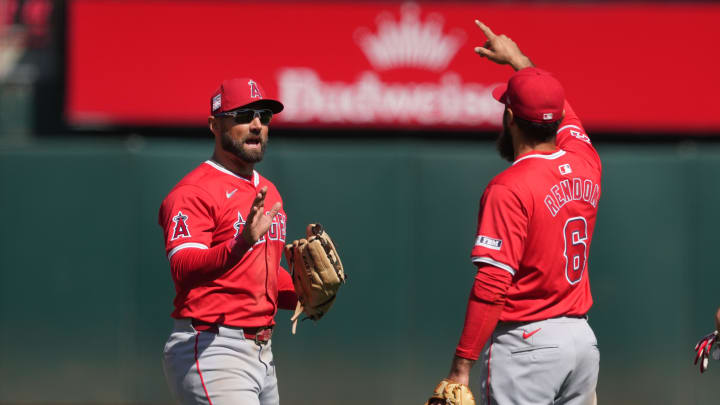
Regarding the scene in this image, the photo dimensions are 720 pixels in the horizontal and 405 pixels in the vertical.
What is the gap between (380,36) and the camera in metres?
8.49

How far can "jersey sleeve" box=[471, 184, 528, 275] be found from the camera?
10.6 ft

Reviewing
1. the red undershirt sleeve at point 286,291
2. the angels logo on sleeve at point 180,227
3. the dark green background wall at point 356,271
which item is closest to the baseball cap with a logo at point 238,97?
the angels logo on sleeve at point 180,227

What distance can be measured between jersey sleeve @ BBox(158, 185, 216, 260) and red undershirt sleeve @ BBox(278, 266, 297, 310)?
545 mm

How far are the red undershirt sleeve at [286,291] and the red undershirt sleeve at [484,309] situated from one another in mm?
929

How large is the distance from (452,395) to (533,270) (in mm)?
553

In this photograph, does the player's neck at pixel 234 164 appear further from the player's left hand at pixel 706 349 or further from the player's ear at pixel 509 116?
the player's left hand at pixel 706 349

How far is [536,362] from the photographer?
3.34m

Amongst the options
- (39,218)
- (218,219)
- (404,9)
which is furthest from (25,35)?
(218,219)

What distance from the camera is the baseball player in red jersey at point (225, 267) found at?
3.30 meters

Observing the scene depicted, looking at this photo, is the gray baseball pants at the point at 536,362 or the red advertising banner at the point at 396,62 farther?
the red advertising banner at the point at 396,62

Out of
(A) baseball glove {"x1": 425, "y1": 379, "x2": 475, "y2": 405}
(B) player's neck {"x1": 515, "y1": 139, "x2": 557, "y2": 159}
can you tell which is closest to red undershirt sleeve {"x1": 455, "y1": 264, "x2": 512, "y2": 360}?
(A) baseball glove {"x1": 425, "y1": 379, "x2": 475, "y2": 405}

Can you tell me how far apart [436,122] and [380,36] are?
92 centimetres

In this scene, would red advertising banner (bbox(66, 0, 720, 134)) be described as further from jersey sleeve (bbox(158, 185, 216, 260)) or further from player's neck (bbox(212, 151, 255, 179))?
jersey sleeve (bbox(158, 185, 216, 260))

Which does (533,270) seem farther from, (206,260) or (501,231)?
(206,260)
